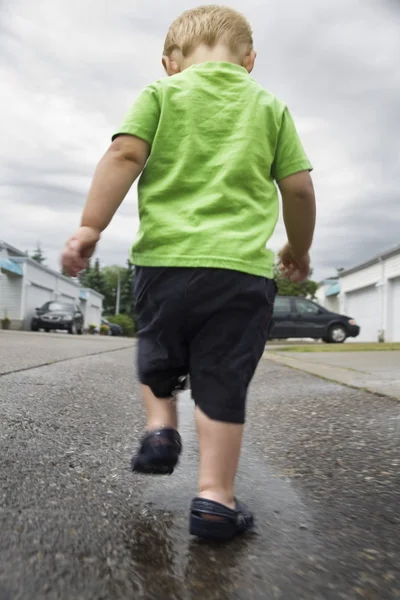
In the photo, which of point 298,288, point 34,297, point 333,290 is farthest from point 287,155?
point 298,288

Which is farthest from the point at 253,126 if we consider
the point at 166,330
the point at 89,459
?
the point at 89,459

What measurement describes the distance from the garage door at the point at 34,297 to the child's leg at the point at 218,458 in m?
33.9

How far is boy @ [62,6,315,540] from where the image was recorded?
193cm

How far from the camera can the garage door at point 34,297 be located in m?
35.2

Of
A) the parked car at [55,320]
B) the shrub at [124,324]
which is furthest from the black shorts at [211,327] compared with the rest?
the shrub at [124,324]

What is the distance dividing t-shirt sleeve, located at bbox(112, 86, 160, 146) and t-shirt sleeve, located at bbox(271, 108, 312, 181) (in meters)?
0.40

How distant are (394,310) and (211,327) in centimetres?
2899

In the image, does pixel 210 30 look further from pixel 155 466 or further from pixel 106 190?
pixel 155 466

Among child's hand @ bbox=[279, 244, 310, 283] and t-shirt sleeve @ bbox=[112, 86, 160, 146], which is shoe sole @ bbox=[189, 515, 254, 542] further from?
t-shirt sleeve @ bbox=[112, 86, 160, 146]

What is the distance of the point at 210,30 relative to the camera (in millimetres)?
2281

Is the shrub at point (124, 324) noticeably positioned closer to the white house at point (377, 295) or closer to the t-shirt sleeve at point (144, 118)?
the white house at point (377, 295)

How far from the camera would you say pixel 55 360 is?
799 cm

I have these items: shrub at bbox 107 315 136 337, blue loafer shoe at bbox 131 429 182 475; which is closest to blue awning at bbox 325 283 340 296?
shrub at bbox 107 315 136 337

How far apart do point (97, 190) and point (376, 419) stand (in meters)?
2.35
